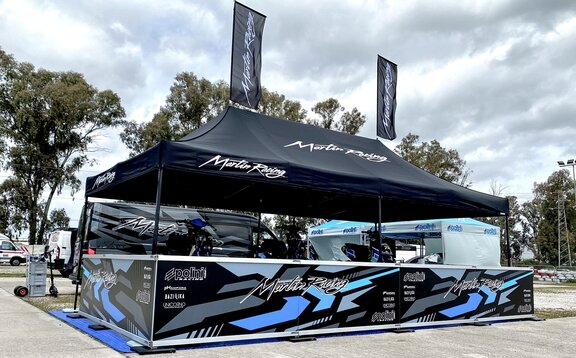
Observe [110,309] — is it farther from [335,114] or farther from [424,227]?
[335,114]

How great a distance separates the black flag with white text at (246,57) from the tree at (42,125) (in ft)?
102

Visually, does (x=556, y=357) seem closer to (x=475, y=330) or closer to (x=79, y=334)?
(x=475, y=330)

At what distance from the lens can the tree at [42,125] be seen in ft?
117

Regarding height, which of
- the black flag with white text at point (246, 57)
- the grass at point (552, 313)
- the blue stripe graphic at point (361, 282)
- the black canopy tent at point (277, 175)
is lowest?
the grass at point (552, 313)

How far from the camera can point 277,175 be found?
7023 millimetres

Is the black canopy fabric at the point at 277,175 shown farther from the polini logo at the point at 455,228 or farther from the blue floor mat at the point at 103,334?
the polini logo at the point at 455,228

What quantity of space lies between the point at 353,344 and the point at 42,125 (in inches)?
1422

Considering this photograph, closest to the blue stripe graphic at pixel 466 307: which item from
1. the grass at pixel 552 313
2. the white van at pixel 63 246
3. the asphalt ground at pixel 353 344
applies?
the asphalt ground at pixel 353 344

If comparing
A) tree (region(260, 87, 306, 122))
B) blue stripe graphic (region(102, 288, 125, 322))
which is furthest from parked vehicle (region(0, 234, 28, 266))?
blue stripe graphic (region(102, 288, 125, 322))

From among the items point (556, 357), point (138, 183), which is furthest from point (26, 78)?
point (556, 357)

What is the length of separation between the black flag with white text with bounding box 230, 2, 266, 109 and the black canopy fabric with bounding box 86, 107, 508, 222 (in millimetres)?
376

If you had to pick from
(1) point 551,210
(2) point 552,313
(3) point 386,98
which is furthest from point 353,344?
(1) point 551,210

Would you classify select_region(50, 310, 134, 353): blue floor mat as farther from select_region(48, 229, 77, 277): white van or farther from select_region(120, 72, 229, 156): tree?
select_region(120, 72, 229, 156): tree

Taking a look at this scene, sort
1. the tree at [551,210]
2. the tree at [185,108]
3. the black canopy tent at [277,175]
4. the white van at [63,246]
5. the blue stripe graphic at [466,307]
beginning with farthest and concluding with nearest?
the tree at [551,210] → the tree at [185,108] → the white van at [63,246] → the blue stripe graphic at [466,307] → the black canopy tent at [277,175]
